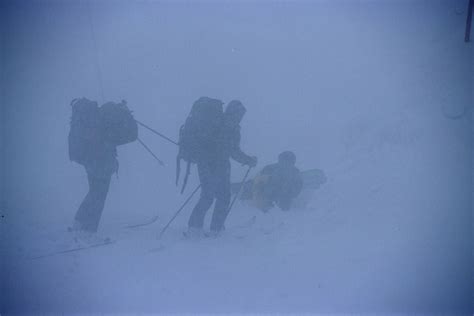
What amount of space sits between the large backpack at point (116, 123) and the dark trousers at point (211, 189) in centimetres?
118

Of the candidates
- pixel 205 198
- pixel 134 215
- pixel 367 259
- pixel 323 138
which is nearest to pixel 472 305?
pixel 367 259

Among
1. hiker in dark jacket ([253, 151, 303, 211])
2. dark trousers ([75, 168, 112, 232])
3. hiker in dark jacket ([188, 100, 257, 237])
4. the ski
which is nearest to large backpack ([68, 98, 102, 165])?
dark trousers ([75, 168, 112, 232])

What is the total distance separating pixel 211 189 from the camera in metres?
5.09

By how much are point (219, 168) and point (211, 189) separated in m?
0.35

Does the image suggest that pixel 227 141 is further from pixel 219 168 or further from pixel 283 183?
pixel 283 183

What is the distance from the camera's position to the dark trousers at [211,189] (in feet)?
16.6

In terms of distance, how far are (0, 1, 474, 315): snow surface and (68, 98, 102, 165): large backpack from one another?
130 cm

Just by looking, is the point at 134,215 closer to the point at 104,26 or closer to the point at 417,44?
the point at 417,44

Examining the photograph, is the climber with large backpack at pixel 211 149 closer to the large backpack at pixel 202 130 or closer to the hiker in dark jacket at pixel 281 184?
the large backpack at pixel 202 130

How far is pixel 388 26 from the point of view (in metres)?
11.6

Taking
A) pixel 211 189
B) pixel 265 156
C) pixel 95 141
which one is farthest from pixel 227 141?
pixel 265 156

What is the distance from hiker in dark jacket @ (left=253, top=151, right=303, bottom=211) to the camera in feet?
20.2

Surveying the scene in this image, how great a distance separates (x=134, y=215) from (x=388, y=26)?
10587 millimetres

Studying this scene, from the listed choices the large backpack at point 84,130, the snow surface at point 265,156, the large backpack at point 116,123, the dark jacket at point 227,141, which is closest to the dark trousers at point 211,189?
the dark jacket at point 227,141
